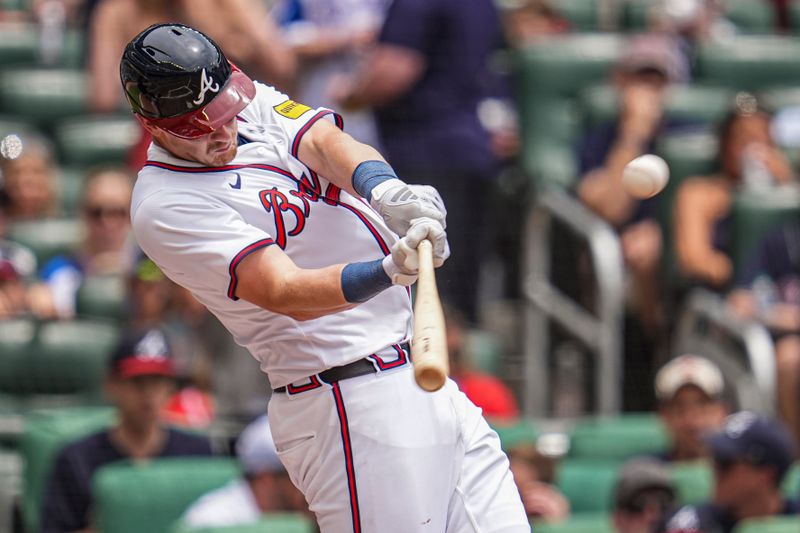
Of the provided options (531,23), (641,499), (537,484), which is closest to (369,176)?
(641,499)

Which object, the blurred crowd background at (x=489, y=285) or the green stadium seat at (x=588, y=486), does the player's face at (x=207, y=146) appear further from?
the green stadium seat at (x=588, y=486)

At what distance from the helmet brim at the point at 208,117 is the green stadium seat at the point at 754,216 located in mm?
4086

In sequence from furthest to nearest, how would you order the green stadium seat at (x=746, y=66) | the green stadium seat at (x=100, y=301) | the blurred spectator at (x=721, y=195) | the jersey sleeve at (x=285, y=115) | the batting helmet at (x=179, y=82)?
the green stadium seat at (x=746, y=66), the blurred spectator at (x=721, y=195), the green stadium seat at (x=100, y=301), the jersey sleeve at (x=285, y=115), the batting helmet at (x=179, y=82)

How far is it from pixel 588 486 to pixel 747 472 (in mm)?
675

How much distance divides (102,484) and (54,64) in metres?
3.93

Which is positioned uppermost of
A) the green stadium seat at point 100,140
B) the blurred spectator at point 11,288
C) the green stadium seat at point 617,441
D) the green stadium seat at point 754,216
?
the green stadium seat at point 100,140

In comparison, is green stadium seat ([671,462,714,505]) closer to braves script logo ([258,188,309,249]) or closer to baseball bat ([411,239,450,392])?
braves script logo ([258,188,309,249])

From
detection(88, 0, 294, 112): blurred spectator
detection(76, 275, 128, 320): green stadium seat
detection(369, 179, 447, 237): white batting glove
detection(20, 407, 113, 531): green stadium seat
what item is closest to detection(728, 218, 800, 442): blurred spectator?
detection(88, 0, 294, 112): blurred spectator

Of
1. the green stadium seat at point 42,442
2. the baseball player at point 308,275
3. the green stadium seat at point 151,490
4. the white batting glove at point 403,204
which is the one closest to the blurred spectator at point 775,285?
the green stadium seat at point 151,490

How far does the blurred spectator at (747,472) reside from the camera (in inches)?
198

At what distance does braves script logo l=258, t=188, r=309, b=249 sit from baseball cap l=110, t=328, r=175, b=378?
222 cm

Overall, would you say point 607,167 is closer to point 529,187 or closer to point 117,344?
point 529,187

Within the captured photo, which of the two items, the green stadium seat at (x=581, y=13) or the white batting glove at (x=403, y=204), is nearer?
the white batting glove at (x=403, y=204)

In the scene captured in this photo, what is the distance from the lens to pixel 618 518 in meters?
5.09
